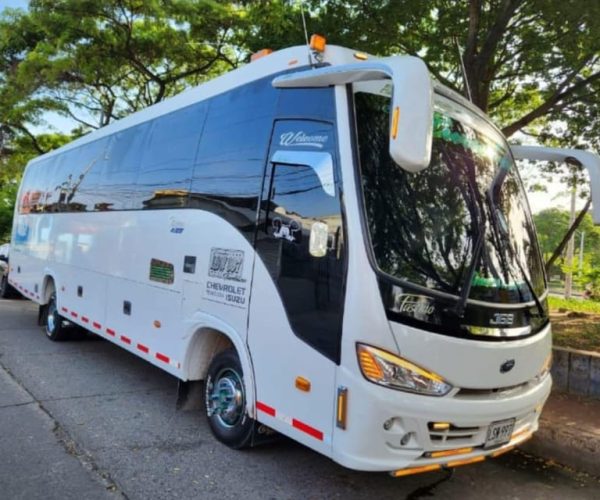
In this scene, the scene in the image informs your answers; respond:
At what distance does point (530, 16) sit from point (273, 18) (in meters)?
4.02

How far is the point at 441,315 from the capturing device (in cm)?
338

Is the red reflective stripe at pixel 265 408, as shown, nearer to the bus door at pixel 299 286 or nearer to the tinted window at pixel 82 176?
the bus door at pixel 299 286

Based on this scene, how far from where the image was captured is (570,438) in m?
4.78

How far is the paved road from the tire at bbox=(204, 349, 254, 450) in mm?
137

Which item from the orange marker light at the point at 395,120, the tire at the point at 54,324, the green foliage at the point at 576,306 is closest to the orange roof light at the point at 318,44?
the orange marker light at the point at 395,120

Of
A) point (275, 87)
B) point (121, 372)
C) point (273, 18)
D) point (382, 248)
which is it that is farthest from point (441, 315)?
point (273, 18)

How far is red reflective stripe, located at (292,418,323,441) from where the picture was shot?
3522 mm

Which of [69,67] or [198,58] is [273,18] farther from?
[69,67]

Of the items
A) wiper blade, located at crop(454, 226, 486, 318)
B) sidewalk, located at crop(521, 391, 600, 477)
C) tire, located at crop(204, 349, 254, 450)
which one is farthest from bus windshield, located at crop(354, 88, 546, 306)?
tire, located at crop(204, 349, 254, 450)

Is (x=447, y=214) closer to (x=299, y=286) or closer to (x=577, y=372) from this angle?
(x=299, y=286)

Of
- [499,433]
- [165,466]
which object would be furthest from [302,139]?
[165,466]

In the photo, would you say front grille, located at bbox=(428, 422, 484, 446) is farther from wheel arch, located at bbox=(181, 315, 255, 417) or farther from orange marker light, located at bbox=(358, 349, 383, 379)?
wheel arch, located at bbox=(181, 315, 255, 417)

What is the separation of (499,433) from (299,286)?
1.61 meters

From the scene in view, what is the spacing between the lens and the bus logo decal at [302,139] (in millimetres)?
3762
